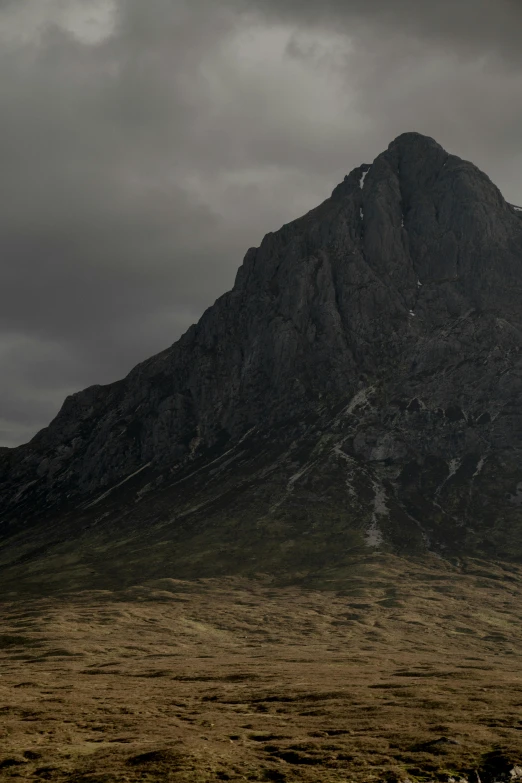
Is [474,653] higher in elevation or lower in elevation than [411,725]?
lower

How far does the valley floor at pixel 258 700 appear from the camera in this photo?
53344 mm

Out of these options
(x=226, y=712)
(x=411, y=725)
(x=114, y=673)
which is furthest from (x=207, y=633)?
(x=411, y=725)

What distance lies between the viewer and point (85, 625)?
181875 mm

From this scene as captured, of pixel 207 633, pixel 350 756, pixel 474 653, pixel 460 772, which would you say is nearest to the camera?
pixel 460 772

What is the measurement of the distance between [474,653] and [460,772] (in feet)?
374

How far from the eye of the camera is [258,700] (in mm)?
86562

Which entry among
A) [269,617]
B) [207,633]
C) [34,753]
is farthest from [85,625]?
[34,753]

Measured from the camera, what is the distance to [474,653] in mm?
154375

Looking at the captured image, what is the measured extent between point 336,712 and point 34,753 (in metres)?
32.2

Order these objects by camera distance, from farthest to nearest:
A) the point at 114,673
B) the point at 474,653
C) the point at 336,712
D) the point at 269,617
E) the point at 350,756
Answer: the point at 269,617
the point at 474,653
the point at 114,673
the point at 336,712
the point at 350,756

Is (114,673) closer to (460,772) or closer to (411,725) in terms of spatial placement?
(411,725)

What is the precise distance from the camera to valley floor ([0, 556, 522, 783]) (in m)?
53.3

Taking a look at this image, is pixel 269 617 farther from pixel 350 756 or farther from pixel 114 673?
pixel 350 756

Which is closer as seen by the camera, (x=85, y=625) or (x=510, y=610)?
(x=85, y=625)
